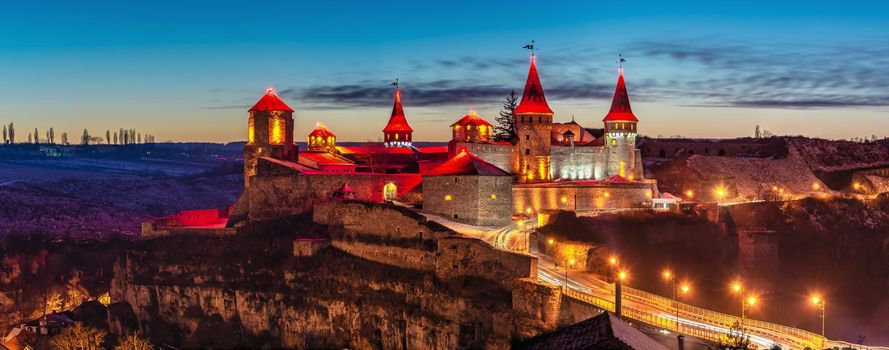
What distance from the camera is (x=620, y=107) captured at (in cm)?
6875

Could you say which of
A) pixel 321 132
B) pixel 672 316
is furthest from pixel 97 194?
pixel 672 316

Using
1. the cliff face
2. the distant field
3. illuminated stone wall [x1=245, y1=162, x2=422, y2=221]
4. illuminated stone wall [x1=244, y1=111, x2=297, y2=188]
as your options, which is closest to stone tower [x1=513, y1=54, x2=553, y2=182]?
illuminated stone wall [x1=245, y1=162, x2=422, y2=221]

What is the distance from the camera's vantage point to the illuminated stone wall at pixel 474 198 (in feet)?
180

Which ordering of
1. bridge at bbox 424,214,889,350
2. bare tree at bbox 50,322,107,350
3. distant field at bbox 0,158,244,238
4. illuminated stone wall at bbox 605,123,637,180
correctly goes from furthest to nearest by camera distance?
distant field at bbox 0,158,244,238 < illuminated stone wall at bbox 605,123,637,180 < bare tree at bbox 50,322,107,350 < bridge at bbox 424,214,889,350

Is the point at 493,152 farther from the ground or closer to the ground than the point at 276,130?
closer to the ground

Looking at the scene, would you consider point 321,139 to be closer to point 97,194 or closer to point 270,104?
point 270,104

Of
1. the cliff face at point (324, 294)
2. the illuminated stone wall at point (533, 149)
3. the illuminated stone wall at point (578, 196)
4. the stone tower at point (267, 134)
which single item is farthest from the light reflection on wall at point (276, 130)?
the illuminated stone wall at point (578, 196)

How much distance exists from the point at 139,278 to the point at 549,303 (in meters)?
32.0

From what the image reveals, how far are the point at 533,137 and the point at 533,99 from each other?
2623mm

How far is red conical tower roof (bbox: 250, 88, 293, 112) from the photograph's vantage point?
66.4 metres

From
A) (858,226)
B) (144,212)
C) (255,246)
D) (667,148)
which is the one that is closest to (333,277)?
(255,246)

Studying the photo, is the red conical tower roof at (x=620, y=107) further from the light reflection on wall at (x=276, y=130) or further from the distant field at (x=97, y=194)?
the distant field at (x=97, y=194)

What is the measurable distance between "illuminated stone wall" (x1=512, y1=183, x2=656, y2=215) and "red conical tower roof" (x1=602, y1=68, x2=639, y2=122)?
607 cm

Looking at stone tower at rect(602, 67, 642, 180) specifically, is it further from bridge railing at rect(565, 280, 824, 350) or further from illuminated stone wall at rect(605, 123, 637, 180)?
bridge railing at rect(565, 280, 824, 350)
